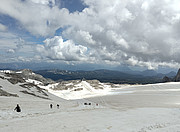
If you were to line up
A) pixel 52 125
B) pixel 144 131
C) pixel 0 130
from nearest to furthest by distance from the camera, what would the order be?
pixel 0 130, pixel 144 131, pixel 52 125

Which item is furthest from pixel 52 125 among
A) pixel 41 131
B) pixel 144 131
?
pixel 144 131

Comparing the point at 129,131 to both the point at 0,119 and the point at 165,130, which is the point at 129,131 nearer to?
the point at 165,130

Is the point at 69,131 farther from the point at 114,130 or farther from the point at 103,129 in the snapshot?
the point at 114,130

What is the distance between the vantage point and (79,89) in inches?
4491

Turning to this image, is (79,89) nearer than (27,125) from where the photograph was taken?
No

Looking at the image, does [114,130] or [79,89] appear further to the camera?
[79,89]

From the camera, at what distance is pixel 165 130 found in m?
17.0

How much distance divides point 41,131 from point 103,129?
728cm

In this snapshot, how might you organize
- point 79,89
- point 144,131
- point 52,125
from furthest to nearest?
point 79,89
point 52,125
point 144,131

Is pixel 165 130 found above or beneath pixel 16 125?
beneath

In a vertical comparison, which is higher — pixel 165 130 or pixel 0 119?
pixel 0 119

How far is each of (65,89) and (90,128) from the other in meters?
103

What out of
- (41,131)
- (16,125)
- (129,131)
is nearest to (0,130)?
(16,125)

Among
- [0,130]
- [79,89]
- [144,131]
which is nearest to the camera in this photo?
[0,130]
